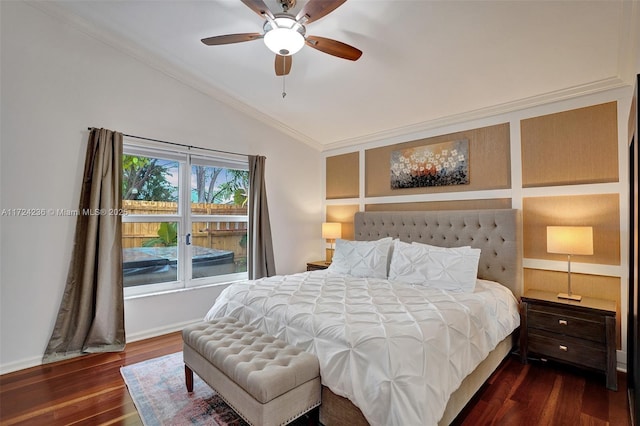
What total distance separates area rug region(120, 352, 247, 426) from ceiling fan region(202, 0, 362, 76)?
2.53 metres

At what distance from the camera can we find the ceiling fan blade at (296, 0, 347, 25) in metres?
1.89

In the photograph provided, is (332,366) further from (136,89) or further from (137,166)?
(136,89)

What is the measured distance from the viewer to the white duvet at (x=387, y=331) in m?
1.49

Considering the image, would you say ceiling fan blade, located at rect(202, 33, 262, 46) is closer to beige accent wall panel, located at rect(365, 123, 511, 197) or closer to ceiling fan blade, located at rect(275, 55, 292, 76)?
ceiling fan blade, located at rect(275, 55, 292, 76)

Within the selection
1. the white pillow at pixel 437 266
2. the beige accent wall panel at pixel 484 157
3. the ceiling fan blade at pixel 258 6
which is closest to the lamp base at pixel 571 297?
the white pillow at pixel 437 266

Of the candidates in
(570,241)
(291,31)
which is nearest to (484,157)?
(570,241)

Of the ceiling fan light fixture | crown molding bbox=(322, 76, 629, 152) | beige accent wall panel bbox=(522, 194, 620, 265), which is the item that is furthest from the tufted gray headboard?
the ceiling fan light fixture

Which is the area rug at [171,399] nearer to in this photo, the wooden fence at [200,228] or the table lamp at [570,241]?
the wooden fence at [200,228]

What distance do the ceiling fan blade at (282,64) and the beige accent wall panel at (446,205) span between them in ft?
7.67

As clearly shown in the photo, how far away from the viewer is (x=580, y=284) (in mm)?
2838

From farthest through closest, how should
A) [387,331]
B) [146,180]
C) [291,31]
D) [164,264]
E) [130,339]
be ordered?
[164,264]
[146,180]
[130,339]
[291,31]
[387,331]

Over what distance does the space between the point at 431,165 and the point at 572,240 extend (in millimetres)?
1700

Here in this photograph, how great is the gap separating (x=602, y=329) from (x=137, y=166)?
4.68 metres

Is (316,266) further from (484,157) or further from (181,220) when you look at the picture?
(484,157)
